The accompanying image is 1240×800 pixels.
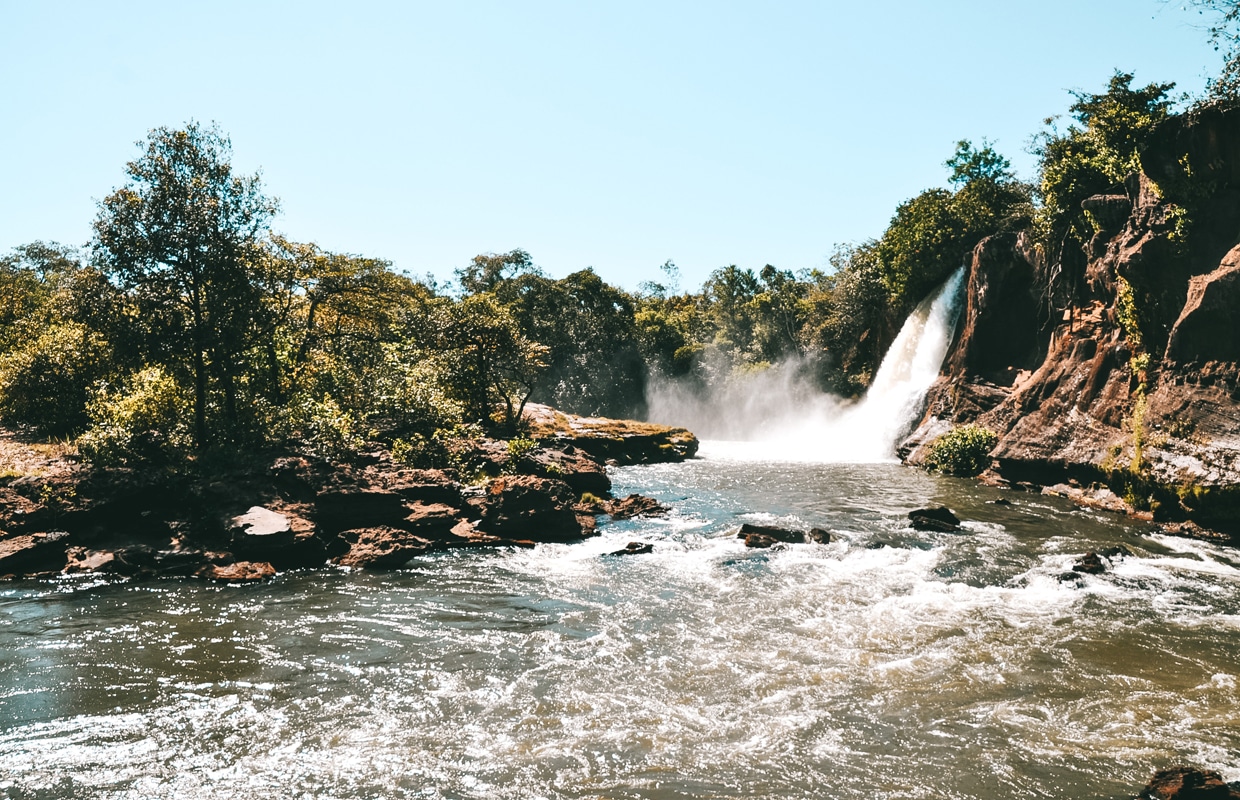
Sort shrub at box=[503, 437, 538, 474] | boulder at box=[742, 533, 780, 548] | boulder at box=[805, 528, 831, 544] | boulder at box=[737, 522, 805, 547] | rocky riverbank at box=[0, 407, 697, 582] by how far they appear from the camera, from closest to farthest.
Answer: rocky riverbank at box=[0, 407, 697, 582] < boulder at box=[742, 533, 780, 548] < boulder at box=[805, 528, 831, 544] < boulder at box=[737, 522, 805, 547] < shrub at box=[503, 437, 538, 474]

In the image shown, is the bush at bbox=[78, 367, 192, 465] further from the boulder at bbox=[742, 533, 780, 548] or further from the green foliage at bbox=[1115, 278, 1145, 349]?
the green foliage at bbox=[1115, 278, 1145, 349]

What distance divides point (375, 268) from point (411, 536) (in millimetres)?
15930

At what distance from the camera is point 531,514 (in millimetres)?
17391

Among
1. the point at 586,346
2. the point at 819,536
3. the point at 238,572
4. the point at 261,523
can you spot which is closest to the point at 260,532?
the point at 261,523

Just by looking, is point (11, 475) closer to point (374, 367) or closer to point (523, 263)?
point (374, 367)

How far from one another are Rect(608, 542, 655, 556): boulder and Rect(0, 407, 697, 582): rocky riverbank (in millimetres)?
1865

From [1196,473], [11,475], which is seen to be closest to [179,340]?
[11,475]

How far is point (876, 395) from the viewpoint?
3959cm

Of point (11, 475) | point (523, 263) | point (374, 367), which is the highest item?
point (523, 263)

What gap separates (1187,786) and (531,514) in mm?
13392

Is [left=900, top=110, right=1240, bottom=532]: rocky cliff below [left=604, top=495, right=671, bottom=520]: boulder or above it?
above

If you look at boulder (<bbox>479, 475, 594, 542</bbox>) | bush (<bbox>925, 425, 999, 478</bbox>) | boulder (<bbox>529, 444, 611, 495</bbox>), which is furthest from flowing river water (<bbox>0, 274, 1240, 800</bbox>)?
bush (<bbox>925, 425, 999, 478</bbox>)

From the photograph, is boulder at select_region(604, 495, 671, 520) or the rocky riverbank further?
boulder at select_region(604, 495, 671, 520)

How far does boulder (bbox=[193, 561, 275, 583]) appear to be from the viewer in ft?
43.9
